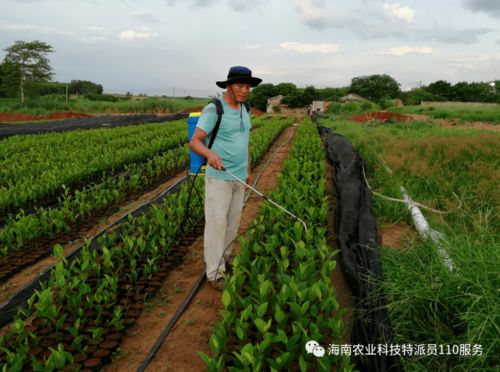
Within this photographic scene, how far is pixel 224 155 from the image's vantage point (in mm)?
3535

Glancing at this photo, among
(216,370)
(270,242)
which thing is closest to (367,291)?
(270,242)

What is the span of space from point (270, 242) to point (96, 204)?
3485mm

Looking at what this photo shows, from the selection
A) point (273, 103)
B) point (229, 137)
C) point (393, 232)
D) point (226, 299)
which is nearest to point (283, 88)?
point (273, 103)

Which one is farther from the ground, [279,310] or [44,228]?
[279,310]

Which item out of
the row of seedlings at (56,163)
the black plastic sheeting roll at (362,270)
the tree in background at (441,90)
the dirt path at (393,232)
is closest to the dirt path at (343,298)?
the black plastic sheeting roll at (362,270)

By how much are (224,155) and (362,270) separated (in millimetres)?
1725

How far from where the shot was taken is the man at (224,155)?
3331 mm

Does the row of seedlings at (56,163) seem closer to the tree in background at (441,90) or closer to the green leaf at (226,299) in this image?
the green leaf at (226,299)

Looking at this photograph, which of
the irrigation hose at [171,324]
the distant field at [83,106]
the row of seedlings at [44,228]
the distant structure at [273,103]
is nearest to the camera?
the irrigation hose at [171,324]

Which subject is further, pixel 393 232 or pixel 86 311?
pixel 393 232

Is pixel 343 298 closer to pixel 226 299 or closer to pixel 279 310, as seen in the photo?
pixel 279 310

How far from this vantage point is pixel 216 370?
2.21 metres

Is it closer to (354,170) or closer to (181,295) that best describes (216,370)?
(181,295)

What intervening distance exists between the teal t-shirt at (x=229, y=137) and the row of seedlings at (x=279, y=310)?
0.75 m
